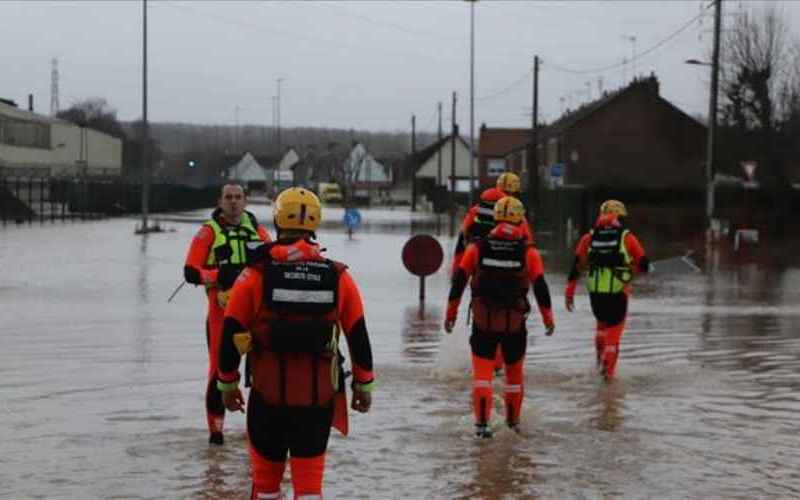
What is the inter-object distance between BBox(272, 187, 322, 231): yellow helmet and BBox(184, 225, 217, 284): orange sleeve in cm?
267

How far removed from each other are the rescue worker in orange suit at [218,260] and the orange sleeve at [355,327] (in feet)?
8.51

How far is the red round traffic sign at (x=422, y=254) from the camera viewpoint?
67.5 feet

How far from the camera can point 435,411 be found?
10859 mm

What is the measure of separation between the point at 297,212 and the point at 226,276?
2.75m

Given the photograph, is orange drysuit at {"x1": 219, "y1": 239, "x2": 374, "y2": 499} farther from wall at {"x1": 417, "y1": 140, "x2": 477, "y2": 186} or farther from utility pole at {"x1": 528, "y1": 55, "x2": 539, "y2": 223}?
wall at {"x1": 417, "y1": 140, "x2": 477, "y2": 186}

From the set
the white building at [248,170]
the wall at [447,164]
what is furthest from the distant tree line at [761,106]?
the white building at [248,170]

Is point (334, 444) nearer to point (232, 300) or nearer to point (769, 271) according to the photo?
point (232, 300)

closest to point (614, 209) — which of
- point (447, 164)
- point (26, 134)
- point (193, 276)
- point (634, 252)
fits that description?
point (634, 252)

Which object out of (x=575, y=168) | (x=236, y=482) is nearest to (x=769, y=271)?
(x=236, y=482)

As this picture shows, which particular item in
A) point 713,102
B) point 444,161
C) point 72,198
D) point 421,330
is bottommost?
point 421,330

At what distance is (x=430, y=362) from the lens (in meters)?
14.1

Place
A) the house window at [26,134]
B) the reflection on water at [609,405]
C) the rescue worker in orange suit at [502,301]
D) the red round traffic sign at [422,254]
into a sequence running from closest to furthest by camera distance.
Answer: the rescue worker in orange suit at [502,301], the reflection on water at [609,405], the red round traffic sign at [422,254], the house window at [26,134]

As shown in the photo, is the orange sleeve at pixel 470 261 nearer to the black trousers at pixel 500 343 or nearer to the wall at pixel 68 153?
the black trousers at pixel 500 343

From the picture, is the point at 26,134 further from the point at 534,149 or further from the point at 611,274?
the point at 611,274
